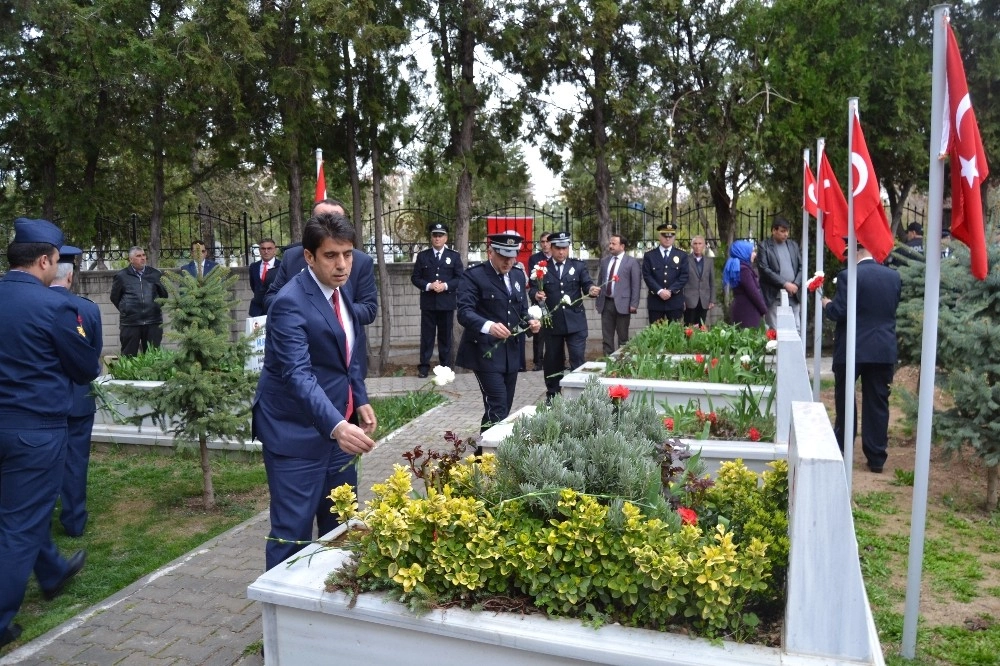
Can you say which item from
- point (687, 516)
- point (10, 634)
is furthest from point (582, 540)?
point (10, 634)

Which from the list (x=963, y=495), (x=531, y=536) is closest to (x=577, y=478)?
(x=531, y=536)

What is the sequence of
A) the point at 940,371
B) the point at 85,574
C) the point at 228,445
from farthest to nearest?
the point at 228,445 < the point at 940,371 < the point at 85,574

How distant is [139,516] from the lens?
20.8 feet

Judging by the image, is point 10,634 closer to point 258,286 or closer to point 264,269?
point 258,286

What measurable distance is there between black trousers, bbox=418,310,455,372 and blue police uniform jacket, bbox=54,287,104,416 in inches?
257

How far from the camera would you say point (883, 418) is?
6859mm

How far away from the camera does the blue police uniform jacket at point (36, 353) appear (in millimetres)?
4207

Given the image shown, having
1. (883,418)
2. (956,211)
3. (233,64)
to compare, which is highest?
(233,64)

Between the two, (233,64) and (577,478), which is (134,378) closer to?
(233,64)

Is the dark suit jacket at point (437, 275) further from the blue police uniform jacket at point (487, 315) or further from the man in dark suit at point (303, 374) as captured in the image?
the man in dark suit at point (303, 374)

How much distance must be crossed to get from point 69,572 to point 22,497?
0.94 m

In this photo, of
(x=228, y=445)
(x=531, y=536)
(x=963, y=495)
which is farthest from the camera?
(x=228, y=445)

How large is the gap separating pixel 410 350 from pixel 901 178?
9519mm

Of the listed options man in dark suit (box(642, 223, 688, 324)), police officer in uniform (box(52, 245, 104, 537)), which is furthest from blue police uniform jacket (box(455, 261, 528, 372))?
man in dark suit (box(642, 223, 688, 324))
